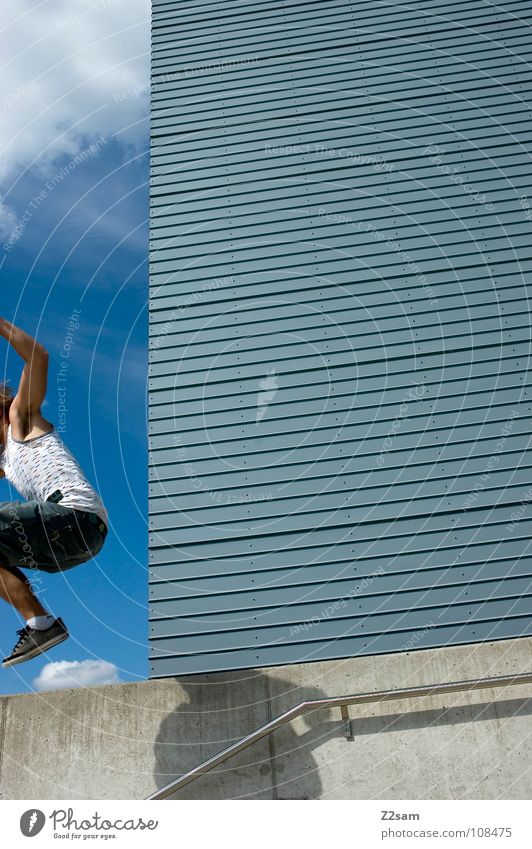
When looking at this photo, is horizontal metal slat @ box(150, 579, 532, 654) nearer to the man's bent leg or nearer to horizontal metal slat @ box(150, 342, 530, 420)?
horizontal metal slat @ box(150, 342, 530, 420)

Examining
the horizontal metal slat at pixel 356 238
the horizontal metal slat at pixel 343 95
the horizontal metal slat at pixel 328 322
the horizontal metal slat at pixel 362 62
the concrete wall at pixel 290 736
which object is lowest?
the concrete wall at pixel 290 736

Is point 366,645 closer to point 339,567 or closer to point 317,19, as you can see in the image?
point 339,567

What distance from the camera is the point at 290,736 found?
4617 millimetres

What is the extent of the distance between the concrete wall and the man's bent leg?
130cm

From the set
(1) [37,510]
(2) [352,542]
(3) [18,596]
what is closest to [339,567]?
(2) [352,542]

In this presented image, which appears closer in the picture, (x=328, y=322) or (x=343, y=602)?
(x=343, y=602)

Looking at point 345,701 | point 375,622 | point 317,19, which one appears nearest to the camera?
point 345,701

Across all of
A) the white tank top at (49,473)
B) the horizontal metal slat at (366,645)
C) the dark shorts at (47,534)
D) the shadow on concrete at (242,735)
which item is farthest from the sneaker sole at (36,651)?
the horizontal metal slat at (366,645)

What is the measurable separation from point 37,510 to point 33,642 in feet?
2.16

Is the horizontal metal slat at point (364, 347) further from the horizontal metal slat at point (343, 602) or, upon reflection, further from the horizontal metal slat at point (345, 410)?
the horizontal metal slat at point (343, 602)

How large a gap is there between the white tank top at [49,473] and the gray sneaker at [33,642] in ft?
1.93

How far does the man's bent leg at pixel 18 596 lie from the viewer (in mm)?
3725
